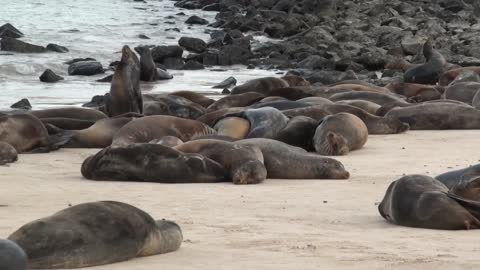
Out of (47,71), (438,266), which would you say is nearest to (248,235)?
(438,266)

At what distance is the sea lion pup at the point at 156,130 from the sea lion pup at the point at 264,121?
0.49 metres

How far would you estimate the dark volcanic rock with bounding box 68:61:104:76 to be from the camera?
2162 centimetres

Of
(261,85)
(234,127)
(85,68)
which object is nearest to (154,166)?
(234,127)

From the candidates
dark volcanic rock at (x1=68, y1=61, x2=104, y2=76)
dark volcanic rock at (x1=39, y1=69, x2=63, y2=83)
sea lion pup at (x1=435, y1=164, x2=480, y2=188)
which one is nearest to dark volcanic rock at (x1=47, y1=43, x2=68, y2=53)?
dark volcanic rock at (x1=68, y1=61, x2=104, y2=76)

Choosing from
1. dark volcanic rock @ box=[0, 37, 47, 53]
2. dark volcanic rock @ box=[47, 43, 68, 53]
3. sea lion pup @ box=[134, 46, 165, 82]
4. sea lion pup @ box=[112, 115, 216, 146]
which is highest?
sea lion pup @ box=[112, 115, 216, 146]

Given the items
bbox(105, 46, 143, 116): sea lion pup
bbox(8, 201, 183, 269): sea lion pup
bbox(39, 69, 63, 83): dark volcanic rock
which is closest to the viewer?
bbox(8, 201, 183, 269): sea lion pup

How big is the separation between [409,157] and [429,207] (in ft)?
13.5

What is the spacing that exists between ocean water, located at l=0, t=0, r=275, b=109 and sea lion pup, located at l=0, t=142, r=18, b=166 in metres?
5.71

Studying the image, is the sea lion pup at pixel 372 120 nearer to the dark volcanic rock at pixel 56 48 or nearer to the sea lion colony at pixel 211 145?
the sea lion colony at pixel 211 145

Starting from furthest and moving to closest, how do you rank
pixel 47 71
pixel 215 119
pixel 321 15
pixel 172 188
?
pixel 321 15 → pixel 47 71 → pixel 215 119 → pixel 172 188

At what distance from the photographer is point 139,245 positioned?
15.1ft

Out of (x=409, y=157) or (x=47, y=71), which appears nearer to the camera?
(x=409, y=157)

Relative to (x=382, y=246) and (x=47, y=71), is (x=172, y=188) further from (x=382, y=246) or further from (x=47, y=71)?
(x=47, y=71)

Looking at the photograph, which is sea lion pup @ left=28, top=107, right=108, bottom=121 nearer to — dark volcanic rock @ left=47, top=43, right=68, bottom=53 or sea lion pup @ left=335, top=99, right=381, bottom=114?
sea lion pup @ left=335, top=99, right=381, bottom=114
